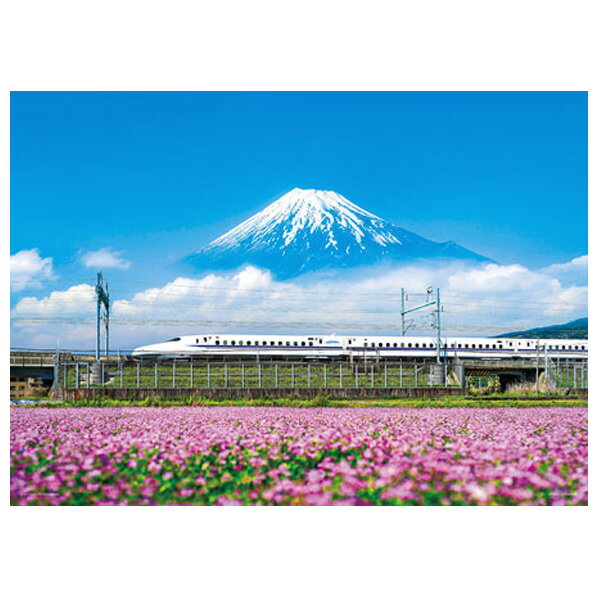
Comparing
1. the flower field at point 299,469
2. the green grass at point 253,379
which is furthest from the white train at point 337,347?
the flower field at point 299,469

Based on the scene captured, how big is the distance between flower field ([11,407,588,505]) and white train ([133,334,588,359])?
103ft

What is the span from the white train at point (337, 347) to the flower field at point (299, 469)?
3153cm

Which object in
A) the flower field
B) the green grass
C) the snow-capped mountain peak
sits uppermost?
the snow-capped mountain peak

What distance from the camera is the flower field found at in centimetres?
513

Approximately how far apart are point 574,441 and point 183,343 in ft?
121

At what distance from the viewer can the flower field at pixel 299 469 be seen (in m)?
5.13

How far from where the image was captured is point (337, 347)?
4253 centimetres

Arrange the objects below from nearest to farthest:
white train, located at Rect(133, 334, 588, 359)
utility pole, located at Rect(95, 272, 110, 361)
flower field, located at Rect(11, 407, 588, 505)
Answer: flower field, located at Rect(11, 407, 588, 505)
utility pole, located at Rect(95, 272, 110, 361)
white train, located at Rect(133, 334, 588, 359)

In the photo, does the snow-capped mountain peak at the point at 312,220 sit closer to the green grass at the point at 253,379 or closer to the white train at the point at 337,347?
the green grass at the point at 253,379

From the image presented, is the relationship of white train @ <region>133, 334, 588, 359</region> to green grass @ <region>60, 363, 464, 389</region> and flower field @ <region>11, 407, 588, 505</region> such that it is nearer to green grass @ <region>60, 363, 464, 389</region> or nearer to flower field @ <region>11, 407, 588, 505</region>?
green grass @ <region>60, 363, 464, 389</region>

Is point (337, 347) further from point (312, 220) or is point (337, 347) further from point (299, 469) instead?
point (299, 469)

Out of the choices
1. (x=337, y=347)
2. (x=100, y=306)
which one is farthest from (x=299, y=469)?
(x=337, y=347)

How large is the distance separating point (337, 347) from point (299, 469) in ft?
122

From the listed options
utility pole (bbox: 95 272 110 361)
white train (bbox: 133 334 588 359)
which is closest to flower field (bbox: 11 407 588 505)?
utility pole (bbox: 95 272 110 361)
